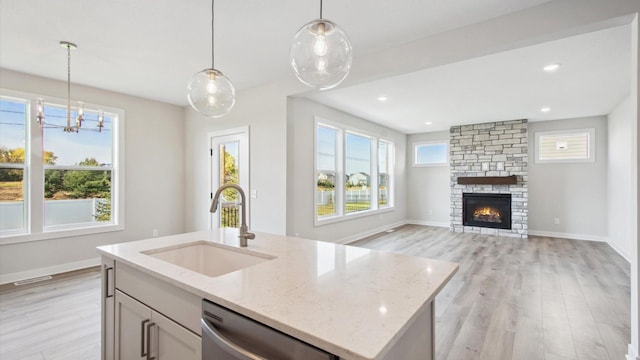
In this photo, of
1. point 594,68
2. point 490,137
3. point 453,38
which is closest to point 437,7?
point 453,38

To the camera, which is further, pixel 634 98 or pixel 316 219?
pixel 316 219

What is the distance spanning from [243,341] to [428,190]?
803 cm

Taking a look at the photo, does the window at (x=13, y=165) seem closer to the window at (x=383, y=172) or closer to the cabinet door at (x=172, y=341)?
the cabinet door at (x=172, y=341)

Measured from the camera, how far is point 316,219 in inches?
193

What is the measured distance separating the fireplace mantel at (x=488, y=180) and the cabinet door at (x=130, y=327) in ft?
23.7

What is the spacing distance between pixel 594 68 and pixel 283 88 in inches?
153

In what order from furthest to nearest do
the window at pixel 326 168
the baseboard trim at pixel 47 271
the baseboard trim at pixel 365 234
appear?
the baseboard trim at pixel 365 234 → the window at pixel 326 168 → the baseboard trim at pixel 47 271

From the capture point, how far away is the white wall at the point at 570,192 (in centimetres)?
613

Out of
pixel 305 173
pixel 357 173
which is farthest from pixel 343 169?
pixel 305 173

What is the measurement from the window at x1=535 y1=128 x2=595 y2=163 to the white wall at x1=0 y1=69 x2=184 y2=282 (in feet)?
25.6

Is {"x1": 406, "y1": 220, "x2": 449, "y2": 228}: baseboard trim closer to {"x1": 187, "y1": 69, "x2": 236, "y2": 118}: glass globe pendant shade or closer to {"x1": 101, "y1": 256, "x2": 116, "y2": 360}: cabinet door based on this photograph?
{"x1": 187, "y1": 69, "x2": 236, "y2": 118}: glass globe pendant shade

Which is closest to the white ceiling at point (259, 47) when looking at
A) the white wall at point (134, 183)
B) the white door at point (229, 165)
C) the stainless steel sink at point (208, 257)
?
the white wall at point (134, 183)

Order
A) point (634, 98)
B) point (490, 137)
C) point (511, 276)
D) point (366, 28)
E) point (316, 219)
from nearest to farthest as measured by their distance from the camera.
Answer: point (634, 98), point (366, 28), point (511, 276), point (316, 219), point (490, 137)

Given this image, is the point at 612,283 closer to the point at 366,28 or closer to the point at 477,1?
the point at 477,1
